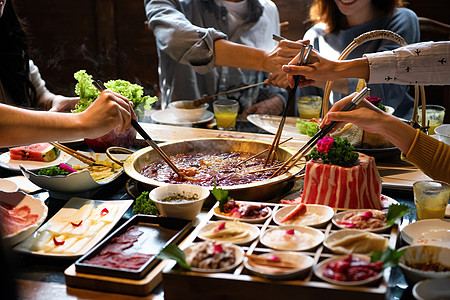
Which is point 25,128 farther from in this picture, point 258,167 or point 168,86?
point 168,86

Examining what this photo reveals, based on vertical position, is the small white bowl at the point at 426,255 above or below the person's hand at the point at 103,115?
below

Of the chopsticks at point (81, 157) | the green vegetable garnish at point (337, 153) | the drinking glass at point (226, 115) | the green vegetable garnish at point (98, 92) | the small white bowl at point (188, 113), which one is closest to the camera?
the green vegetable garnish at point (337, 153)

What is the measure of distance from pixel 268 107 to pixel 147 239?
2.78 m

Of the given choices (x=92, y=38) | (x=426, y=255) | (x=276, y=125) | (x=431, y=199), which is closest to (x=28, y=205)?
(x=426, y=255)

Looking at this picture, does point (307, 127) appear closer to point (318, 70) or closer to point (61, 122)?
point (318, 70)

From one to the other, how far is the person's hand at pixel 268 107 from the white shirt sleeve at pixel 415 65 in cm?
191

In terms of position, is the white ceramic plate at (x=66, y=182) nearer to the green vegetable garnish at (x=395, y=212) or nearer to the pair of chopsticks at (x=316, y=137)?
the pair of chopsticks at (x=316, y=137)

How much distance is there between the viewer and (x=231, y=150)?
2865mm

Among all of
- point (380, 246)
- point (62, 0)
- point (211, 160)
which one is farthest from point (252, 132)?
point (62, 0)

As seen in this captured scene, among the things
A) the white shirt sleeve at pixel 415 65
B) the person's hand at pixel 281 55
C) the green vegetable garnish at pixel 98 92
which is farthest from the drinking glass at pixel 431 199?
the green vegetable garnish at pixel 98 92

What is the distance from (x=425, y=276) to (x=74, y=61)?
5.91 meters

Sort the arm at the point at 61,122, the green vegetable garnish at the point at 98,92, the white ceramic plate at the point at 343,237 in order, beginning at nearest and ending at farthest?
1. the white ceramic plate at the point at 343,237
2. the arm at the point at 61,122
3. the green vegetable garnish at the point at 98,92

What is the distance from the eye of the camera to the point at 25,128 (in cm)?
199

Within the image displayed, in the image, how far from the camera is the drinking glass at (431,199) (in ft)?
6.53
